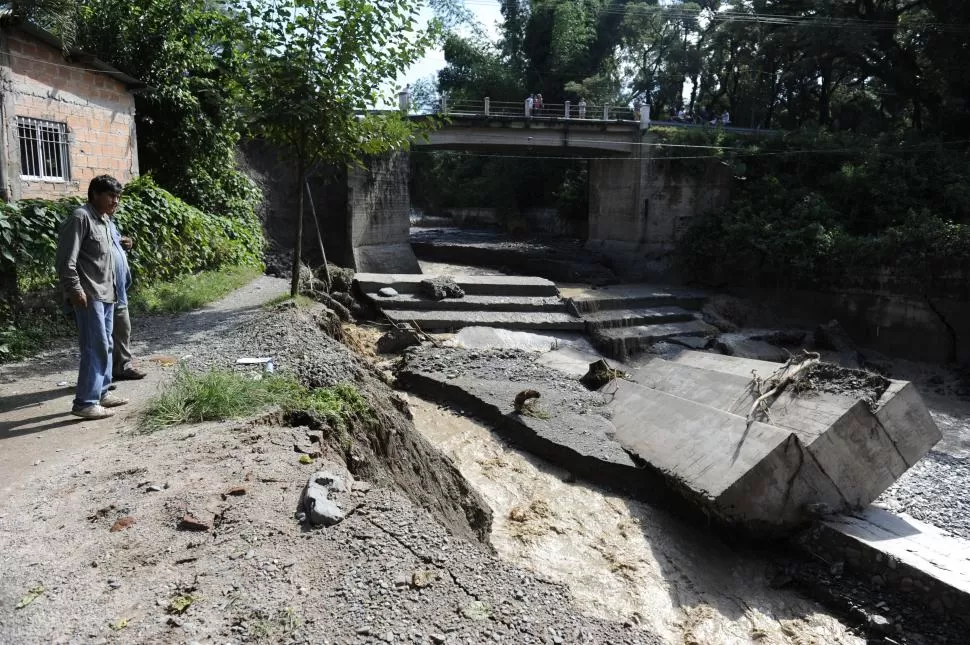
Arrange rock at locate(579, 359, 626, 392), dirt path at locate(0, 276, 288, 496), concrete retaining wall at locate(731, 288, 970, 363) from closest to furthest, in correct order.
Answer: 1. dirt path at locate(0, 276, 288, 496)
2. rock at locate(579, 359, 626, 392)
3. concrete retaining wall at locate(731, 288, 970, 363)

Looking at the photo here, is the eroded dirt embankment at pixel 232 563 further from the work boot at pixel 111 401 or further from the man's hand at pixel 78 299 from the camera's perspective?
the man's hand at pixel 78 299

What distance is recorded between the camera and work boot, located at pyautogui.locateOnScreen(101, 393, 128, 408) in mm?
5086

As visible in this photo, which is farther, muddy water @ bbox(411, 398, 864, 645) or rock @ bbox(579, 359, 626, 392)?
rock @ bbox(579, 359, 626, 392)

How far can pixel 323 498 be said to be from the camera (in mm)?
3580

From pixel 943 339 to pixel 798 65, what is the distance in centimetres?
1355

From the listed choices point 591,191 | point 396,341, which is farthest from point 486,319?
point 591,191

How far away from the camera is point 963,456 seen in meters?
9.83

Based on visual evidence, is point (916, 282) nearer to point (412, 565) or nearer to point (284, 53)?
point (284, 53)

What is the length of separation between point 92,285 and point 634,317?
507 inches

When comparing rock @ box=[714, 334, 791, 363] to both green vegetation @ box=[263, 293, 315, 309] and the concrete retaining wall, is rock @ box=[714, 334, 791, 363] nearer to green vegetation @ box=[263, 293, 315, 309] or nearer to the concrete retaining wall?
the concrete retaining wall

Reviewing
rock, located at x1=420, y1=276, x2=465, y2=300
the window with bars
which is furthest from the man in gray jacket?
rock, located at x1=420, y1=276, x2=465, y2=300

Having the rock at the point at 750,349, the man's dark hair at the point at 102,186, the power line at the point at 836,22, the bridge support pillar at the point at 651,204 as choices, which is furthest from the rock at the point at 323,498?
the power line at the point at 836,22

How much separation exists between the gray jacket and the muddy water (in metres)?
3.84

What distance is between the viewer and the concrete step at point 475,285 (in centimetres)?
1445
